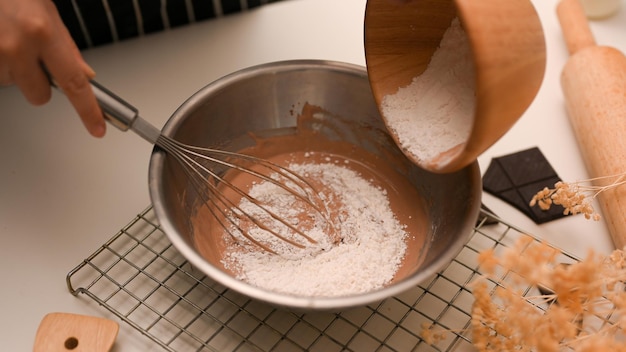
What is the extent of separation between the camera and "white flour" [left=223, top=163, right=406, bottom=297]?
2.37ft

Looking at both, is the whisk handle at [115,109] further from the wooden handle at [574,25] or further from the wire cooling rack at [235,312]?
the wooden handle at [574,25]

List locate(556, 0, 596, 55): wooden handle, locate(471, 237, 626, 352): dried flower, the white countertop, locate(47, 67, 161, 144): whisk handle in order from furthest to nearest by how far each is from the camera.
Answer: locate(556, 0, 596, 55): wooden handle → the white countertop → locate(47, 67, 161, 144): whisk handle → locate(471, 237, 626, 352): dried flower

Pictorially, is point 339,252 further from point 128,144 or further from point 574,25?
point 574,25

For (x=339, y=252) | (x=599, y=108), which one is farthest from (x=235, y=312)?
(x=599, y=108)

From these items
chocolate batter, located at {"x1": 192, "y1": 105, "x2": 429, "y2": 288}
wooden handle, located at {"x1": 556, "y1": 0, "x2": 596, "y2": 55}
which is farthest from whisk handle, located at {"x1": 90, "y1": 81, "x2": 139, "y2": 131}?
wooden handle, located at {"x1": 556, "y1": 0, "x2": 596, "y2": 55}

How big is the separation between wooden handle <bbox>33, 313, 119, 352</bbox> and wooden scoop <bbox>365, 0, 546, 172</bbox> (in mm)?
394

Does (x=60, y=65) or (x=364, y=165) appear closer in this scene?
(x=60, y=65)

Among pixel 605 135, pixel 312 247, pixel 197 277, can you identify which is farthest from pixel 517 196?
pixel 197 277

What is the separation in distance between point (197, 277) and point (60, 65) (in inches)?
11.5

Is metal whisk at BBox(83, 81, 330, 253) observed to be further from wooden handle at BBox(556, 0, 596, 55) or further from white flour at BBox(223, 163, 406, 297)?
wooden handle at BBox(556, 0, 596, 55)

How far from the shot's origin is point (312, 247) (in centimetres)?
77

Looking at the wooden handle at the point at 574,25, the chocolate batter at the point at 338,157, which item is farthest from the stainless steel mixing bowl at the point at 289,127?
the wooden handle at the point at 574,25

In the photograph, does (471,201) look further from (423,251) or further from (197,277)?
(197,277)

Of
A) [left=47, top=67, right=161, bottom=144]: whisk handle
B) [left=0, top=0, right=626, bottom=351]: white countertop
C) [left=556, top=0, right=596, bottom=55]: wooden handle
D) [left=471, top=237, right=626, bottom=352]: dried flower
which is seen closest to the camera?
[left=471, top=237, right=626, bottom=352]: dried flower
